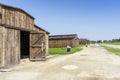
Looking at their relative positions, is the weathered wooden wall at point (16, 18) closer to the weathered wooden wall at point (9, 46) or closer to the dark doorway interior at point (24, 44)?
the weathered wooden wall at point (9, 46)

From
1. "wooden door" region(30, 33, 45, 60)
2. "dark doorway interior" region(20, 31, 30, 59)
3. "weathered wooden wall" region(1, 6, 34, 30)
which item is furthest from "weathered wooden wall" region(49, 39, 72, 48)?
"wooden door" region(30, 33, 45, 60)

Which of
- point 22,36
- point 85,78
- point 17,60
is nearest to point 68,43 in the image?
point 22,36

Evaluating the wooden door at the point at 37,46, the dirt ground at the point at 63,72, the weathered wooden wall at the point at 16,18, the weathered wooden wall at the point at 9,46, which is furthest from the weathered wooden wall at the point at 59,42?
the dirt ground at the point at 63,72

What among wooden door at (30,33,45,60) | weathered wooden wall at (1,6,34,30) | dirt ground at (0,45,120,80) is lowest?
dirt ground at (0,45,120,80)

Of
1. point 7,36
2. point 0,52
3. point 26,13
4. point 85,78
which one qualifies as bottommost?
point 85,78

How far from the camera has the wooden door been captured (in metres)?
19.4

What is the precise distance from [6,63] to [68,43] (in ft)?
138

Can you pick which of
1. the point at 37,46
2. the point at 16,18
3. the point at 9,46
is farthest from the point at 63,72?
the point at 37,46

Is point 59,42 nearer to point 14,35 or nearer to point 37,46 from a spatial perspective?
point 37,46

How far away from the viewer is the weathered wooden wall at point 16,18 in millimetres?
14837

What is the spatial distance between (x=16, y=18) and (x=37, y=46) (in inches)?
165

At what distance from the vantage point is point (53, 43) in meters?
56.1

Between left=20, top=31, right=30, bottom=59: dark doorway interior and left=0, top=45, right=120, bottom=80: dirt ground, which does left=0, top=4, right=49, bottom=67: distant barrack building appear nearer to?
left=0, top=45, right=120, bottom=80: dirt ground

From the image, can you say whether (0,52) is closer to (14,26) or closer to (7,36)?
(7,36)
